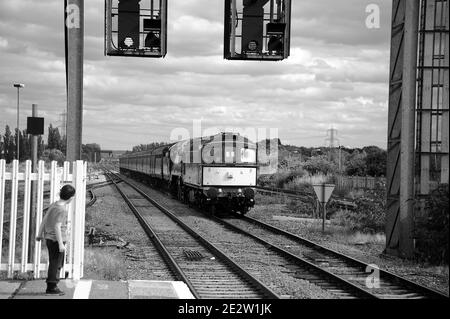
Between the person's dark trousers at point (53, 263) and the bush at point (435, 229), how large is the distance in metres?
6.55

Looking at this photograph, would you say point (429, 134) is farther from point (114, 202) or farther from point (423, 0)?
point (114, 202)

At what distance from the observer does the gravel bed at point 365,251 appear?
10352mm

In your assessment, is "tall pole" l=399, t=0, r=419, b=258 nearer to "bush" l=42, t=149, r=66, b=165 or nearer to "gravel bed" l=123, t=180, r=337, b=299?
"gravel bed" l=123, t=180, r=337, b=299

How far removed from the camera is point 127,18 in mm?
11031

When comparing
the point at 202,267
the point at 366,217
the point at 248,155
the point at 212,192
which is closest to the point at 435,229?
the point at 202,267

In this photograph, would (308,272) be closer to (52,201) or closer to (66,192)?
(52,201)

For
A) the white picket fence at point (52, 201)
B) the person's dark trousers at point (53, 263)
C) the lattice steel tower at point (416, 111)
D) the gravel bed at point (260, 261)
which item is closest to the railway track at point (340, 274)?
the gravel bed at point (260, 261)

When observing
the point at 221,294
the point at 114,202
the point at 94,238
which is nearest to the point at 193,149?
the point at 114,202

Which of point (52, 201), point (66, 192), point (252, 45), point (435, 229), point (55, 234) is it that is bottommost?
point (435, 229)

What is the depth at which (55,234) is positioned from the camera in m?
7.47

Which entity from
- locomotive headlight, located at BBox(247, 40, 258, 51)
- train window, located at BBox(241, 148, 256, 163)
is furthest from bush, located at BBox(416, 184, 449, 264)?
→ train window, located at BBox(241, 148, 256, 163)

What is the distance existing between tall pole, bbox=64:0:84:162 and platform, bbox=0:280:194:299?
214cm

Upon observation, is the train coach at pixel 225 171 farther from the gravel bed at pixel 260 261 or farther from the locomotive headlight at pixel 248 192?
the gravel bed at pixel 260 261

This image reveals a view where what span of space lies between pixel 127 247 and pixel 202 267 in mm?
2909
